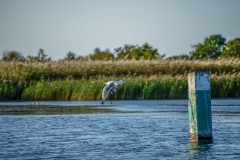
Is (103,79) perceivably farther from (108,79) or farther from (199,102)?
(199,102)

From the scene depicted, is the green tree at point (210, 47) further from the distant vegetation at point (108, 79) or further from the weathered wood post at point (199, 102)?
the weathered wood post at point (199, 102)

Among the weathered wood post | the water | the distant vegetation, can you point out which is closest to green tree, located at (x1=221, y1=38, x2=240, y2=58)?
the distant vegetation

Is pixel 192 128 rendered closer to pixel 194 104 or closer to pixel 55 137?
pixel 194 104

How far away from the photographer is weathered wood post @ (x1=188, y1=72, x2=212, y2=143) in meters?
11.4

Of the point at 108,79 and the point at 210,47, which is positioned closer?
the point at 108,79

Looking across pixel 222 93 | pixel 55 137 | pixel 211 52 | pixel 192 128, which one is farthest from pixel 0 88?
pixel 211 52

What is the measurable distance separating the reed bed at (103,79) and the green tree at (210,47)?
108 feet

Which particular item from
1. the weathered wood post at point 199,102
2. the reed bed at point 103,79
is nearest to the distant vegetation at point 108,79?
the reed bed at point 103,79

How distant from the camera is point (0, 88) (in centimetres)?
3042

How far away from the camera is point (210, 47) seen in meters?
71.4

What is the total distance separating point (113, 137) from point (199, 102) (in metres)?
2.34

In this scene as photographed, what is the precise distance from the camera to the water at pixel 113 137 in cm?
1086

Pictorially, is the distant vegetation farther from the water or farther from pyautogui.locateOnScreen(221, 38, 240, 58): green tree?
pyautogui.locateOnScreen(221, 38, 240, 58): green tree

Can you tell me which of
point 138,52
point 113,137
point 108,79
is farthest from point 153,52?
point 113,137
